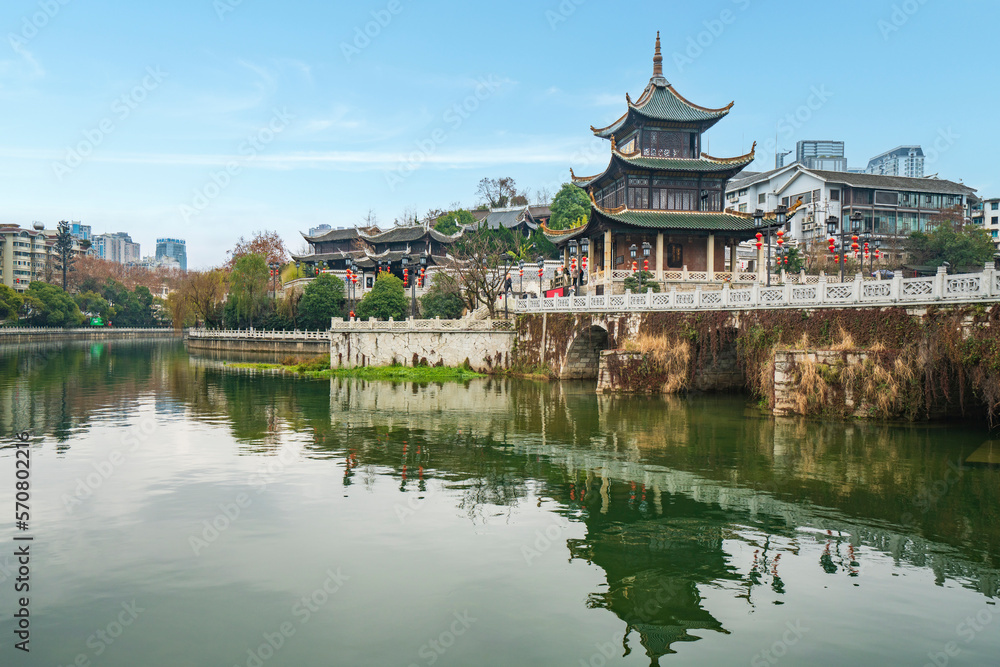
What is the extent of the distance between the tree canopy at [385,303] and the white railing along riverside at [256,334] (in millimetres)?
3963

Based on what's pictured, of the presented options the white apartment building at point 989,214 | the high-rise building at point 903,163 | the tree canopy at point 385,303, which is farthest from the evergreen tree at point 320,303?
the high-rise building at point 903,163

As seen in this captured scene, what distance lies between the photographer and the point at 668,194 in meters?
41.6

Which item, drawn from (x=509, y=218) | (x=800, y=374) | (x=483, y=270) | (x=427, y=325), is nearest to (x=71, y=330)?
(x=509, y=218)

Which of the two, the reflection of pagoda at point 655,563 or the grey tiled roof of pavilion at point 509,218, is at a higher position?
the grey tiled roof of pavilion at point 509,218

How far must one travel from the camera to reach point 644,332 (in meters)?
29.0

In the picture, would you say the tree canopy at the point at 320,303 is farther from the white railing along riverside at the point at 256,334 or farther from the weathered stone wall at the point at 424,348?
the weathered stone wall at the point at 424,348

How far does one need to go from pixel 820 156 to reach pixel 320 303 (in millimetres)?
82294

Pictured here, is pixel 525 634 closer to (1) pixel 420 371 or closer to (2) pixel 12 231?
(1) pixel 420 371

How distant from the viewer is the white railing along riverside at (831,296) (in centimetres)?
1780

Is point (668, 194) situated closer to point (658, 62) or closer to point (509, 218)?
point (658, 62)

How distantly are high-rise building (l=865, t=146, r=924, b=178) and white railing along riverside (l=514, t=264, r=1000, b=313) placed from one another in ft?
374

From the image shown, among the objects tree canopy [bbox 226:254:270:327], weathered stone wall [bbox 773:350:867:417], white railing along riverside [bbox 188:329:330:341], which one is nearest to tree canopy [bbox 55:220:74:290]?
white railing along riverside [bbox 188:329:330:341]

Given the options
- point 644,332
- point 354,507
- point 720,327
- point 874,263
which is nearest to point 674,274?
point 644,332

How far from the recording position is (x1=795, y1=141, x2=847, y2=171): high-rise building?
96.0 m
